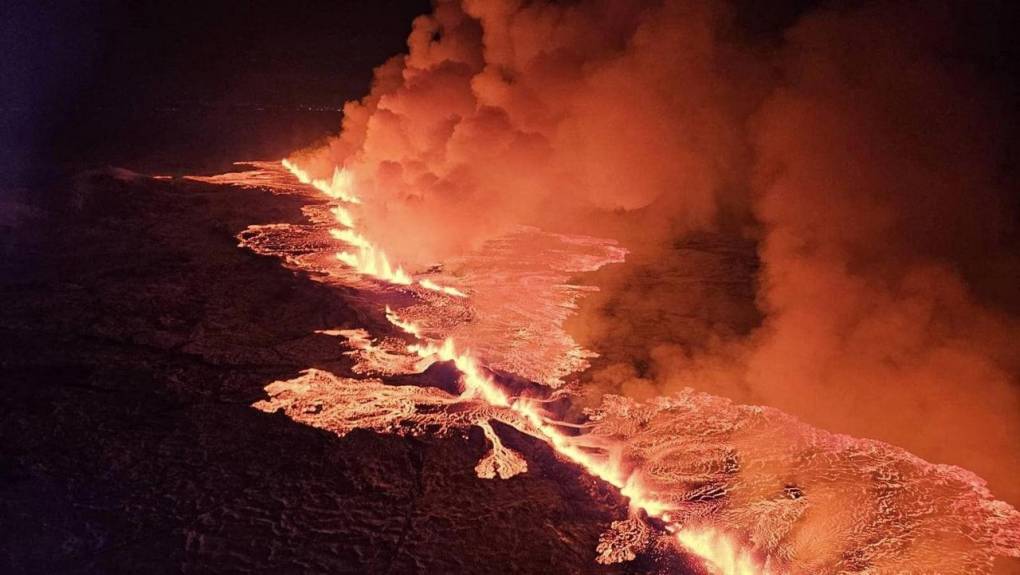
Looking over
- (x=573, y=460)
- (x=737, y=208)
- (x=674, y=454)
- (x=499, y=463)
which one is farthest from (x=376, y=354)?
(x=737, y=208)

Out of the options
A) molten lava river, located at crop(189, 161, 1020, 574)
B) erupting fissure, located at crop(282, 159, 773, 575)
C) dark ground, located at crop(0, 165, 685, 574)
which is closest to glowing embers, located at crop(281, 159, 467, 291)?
erupting fissure, located at crop(282, 159, 773, 575)

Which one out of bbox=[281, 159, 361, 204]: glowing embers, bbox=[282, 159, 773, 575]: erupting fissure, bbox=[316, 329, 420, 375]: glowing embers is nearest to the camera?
bbox=[282, 159, 773, 575]: erupting fissure

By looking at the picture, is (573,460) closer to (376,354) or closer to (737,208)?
(376,354)

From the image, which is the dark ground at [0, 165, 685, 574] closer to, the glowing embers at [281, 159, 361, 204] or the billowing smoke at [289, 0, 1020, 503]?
the billowing smoke at [289, 0, 1020, 503]

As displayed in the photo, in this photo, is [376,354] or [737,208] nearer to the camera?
[376,354]

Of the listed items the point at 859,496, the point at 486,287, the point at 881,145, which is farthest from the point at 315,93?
the point at 859,496

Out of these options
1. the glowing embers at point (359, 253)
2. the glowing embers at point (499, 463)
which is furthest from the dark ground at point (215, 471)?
the glowing embers at point (359, 253)

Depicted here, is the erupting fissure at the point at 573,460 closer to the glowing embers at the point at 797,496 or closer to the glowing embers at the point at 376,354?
the glowing embers at the point at 797,496
